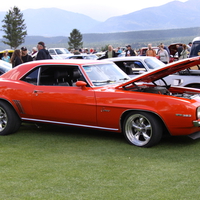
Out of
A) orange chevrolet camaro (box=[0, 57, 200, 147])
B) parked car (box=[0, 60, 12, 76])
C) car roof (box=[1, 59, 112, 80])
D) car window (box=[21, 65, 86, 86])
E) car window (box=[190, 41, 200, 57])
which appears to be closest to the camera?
orange chevrolet camaro (box=[0, 57, 200, 147])

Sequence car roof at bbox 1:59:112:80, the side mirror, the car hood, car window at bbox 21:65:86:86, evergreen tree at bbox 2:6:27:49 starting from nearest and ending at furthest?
the car hood → the side mirror → car roof at bbox 1:59:112:80 → car window at bbox 21:65:86:86 → evergreen tree at bbox 2:6:27:49

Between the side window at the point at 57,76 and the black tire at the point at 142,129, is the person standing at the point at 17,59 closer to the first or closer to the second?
the side window at the point at 57,76

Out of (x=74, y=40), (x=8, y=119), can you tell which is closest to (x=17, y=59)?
(x=8, y=119)

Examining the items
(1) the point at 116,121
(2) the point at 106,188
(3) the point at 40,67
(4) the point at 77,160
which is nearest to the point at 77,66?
(3) the point at 40,67

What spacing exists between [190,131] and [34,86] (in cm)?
291

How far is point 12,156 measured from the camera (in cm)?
555

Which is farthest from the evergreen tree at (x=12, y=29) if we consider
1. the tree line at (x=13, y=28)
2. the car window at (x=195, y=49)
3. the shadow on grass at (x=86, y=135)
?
the shadow on grass at (x=86, y=135)

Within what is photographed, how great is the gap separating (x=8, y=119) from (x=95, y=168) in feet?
8.76

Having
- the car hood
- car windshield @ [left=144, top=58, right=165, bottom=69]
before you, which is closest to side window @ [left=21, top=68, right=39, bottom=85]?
the car hood

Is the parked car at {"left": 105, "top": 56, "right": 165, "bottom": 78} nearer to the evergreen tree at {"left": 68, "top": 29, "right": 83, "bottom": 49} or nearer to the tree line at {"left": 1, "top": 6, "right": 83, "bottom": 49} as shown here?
the tree line at {"left": 1, "top": 6, "right": 83, "bottom": 49}

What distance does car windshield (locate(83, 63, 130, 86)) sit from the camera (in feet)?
21.4

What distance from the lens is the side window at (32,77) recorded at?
688 cm

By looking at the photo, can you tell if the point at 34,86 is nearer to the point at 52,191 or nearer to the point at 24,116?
the point at 24,116

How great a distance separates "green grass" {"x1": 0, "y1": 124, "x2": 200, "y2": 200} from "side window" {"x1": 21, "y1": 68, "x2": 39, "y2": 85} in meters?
1.03
